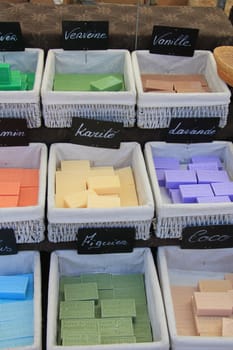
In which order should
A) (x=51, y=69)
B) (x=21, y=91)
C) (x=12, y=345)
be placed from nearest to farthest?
1. (x=12, y=345)
2. (x=21, y=91)
3. (x=51, y=69)

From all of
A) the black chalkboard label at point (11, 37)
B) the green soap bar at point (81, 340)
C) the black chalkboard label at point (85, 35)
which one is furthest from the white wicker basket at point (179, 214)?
the black chalkboard label at point (11, 37)

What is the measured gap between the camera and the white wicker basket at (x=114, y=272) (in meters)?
1.05

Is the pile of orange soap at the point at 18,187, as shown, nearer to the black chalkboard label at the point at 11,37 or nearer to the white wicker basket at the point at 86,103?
the white wicker basket at the point at 86,103

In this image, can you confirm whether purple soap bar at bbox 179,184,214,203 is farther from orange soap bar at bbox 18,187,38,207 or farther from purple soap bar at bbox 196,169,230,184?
orange soap bar at bbox 18,187,38,207

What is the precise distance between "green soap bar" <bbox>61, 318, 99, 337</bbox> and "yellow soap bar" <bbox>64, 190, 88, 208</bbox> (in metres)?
0.31

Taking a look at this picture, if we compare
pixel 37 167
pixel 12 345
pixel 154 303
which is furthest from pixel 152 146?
pixel 12 345

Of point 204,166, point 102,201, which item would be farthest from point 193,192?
point 102,201

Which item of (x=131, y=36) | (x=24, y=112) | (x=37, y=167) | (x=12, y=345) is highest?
(x=131, y=36)

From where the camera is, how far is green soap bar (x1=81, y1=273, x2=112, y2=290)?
4.31ft

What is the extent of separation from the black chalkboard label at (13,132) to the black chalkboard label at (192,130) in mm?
447

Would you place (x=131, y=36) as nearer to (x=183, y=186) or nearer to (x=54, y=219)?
(x=183, y=186)

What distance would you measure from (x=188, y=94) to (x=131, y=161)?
0.96ft

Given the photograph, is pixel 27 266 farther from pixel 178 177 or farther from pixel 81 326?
pixel 178 177

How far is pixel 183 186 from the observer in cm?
129
